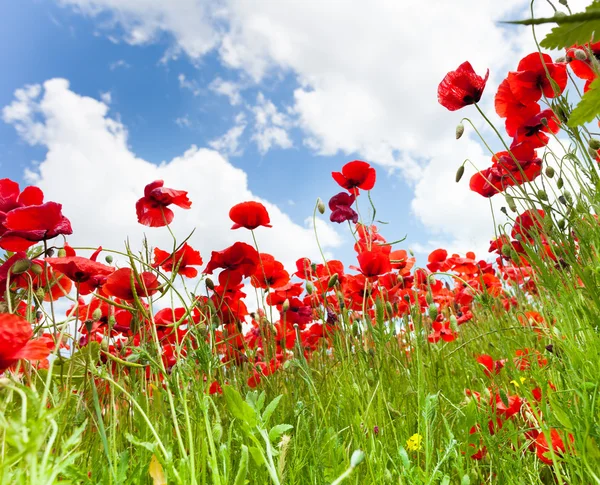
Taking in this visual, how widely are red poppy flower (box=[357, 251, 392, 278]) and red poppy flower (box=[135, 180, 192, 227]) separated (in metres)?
0.93

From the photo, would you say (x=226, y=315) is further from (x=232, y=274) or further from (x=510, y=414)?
(x=510, y=414)

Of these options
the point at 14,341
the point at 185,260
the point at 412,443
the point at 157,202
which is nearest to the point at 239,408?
the point at 14,341

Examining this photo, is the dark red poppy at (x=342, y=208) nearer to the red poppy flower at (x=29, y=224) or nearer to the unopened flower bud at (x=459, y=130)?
the unopened flower bud at (x=459, y=130)

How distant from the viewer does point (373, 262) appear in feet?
Answer: 8.01

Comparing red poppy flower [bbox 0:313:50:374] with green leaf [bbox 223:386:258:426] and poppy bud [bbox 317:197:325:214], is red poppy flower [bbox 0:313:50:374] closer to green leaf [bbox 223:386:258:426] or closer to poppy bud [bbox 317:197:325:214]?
green leaf [bbox 223:386:258:426]

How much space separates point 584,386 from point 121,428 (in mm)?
1589

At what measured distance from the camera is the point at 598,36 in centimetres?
45

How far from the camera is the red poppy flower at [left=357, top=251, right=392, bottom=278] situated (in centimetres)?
241

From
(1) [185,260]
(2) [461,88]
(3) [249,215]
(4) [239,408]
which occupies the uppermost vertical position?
(2) [461,88]

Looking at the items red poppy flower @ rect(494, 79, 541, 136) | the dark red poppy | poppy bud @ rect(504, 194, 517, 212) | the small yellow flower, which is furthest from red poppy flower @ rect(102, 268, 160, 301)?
red poppy flower @ rect(494, 79, 541, 136)

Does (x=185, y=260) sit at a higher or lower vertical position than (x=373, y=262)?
higher

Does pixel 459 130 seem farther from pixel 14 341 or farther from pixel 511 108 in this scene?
pixel 14 341

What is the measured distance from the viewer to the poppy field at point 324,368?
109cm

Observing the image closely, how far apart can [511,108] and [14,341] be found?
2293 mm
